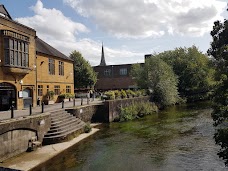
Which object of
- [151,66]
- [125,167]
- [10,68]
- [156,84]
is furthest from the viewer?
[151,66]

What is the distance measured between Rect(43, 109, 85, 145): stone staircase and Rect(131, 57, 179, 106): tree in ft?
73.4

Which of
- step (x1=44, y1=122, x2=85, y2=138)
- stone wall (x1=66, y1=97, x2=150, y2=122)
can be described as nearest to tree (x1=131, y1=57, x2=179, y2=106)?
stone wall (x1=66, y1=97, x2=150, y2=122)

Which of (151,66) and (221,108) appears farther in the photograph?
(151,66)

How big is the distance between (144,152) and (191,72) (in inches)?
1731

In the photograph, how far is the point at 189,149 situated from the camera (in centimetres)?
1554

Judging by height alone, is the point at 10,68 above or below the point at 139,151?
above

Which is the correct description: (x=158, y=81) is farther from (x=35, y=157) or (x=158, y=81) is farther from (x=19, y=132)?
(x=35, y=157)

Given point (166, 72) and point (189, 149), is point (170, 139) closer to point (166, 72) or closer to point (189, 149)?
point (189, 149)

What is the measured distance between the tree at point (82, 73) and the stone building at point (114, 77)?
45.6 ft

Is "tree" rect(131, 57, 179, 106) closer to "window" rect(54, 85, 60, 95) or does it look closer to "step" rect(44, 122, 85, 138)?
"window" rect(54, 85, 60, 95)

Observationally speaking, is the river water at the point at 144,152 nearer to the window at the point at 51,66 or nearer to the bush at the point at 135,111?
the bush at the point at 135,111

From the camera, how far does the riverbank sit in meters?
12.7

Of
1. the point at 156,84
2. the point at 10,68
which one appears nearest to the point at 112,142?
the point at 10,68

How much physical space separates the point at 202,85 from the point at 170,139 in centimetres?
4225
